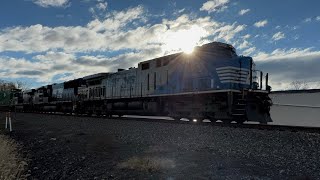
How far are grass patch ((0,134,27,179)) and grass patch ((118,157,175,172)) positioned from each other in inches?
97.1

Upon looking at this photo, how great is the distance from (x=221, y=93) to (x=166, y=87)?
4.46 m

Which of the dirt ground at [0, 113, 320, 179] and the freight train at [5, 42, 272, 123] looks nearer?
the dirt ground at [0, 113, 320, 179]

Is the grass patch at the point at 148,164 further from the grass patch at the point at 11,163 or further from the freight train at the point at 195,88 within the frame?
the freight train at the point at 195,88

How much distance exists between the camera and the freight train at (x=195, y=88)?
14.6m

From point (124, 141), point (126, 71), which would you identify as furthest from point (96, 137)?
point (126, 71)

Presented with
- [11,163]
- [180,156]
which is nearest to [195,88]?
[180,156]

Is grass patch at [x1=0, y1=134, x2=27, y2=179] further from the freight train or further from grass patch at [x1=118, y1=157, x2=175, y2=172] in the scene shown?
the freight train

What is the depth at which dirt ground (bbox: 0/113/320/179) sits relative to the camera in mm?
6271

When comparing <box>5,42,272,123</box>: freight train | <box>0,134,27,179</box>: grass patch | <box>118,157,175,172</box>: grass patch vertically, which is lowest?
<box>0,134,27,179</box>: grass patch

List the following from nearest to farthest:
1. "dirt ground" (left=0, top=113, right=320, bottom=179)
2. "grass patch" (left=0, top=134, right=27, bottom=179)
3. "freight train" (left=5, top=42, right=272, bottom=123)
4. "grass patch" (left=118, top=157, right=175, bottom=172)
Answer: "dirt ground" (left=0, top=113, right=320, bottom=179) < "grass patch" (left=118, top=157, right=175, bottom=172) < "grass patch" (left=0, top=134, right=27, bottom=179) < "freight train" (left=5, top=42, right=272, bottom=123)

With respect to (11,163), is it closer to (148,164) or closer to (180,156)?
(148,164)

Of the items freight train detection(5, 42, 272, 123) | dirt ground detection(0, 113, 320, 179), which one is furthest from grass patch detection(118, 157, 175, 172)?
freight train detection(5, 42, 272, 123)

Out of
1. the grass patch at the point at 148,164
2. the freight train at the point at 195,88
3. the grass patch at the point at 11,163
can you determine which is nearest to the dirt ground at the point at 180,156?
the grass patch at the point at 148,164

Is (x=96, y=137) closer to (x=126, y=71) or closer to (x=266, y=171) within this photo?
(x=266, y=171)
